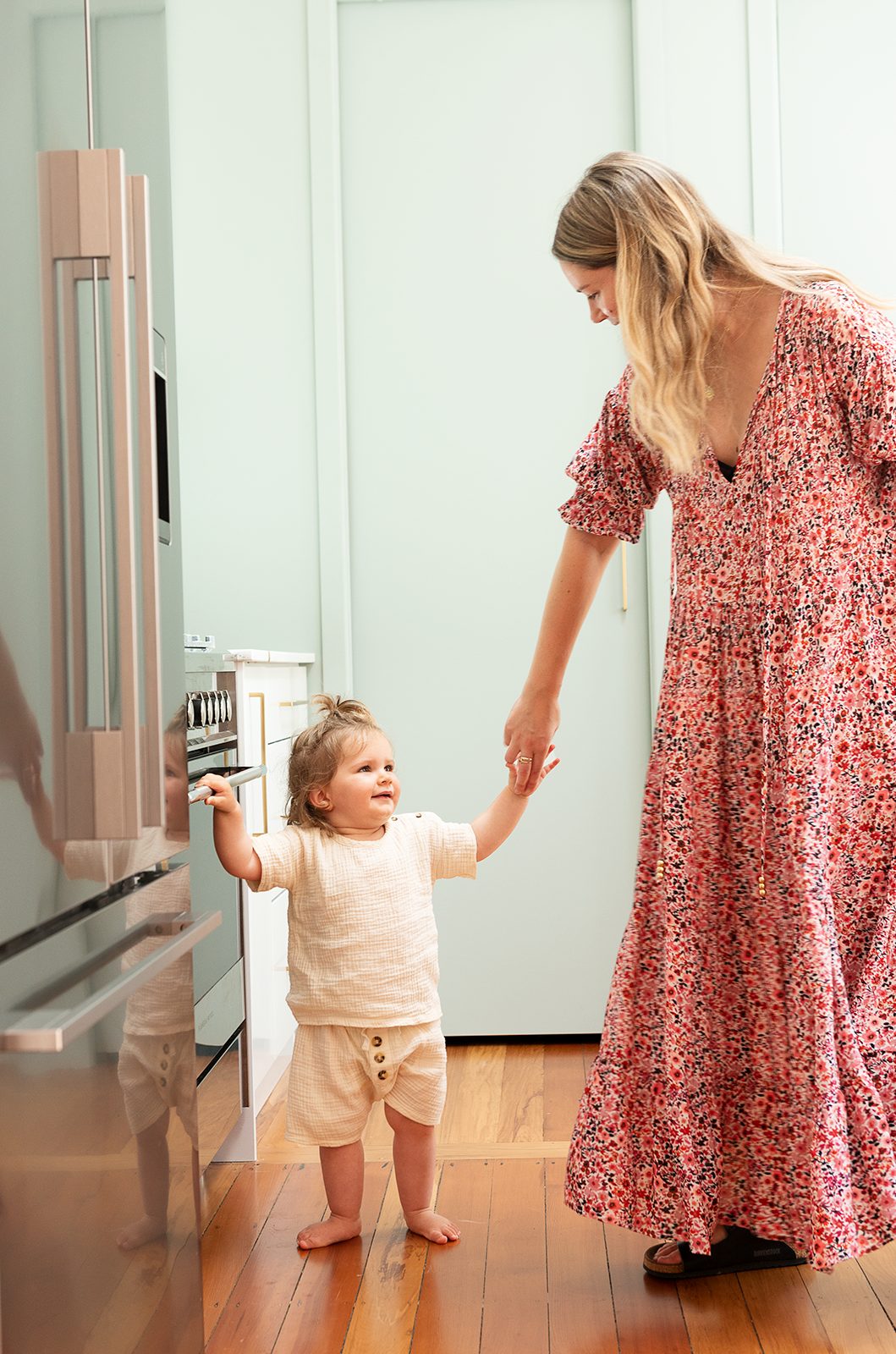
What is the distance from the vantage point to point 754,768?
5.38ft

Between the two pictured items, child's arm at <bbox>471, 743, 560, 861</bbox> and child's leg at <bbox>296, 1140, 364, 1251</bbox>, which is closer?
child's leg at <bbox>296, 1140, 364, 1251</bbox>

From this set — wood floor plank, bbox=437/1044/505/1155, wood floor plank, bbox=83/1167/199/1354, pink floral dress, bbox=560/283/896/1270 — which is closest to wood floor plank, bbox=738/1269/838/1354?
pink floral dress, bbox=560/283/896/1270

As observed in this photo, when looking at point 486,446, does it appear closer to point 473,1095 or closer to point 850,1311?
point 473,1095

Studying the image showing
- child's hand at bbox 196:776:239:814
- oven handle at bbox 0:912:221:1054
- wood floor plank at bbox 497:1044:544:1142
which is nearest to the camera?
oven handle at bbox 0:912:221:1054

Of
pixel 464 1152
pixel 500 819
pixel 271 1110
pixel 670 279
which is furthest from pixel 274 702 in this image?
A: pixel 670 279

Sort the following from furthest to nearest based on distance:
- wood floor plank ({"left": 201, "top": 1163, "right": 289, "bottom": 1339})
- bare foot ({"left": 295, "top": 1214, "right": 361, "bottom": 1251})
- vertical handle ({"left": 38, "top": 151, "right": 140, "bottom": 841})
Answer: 1. bare foot ({"left": 295, "top": 1214, "right": 361, "bottom": 1251})
2. wood floor plank ({"left": 201, "top": 1163, "right": 289, "bottom": 1339})
3. vertical handle ({"left": 38, "top": 151, "right": 140, "bottom": 841})

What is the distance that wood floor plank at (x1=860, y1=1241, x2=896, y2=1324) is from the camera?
5.48ft

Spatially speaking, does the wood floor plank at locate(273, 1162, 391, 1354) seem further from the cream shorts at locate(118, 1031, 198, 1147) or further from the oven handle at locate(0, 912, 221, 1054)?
the oven handle at locate(0, 912, 221, 1054)

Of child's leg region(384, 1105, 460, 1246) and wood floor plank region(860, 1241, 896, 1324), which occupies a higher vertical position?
child's leg region(384, 1105, 460, 1246)

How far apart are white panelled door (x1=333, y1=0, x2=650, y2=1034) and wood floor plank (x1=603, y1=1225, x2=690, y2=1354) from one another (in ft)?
3.60

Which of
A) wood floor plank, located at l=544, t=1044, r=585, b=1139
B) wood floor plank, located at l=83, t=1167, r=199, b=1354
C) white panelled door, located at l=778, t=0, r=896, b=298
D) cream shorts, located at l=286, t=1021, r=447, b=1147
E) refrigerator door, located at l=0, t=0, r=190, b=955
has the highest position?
white panelled door, located at l=778, t=0, r=896, b=298

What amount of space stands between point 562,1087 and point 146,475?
196 centimetres

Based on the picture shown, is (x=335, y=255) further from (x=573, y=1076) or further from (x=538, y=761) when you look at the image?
(x=573, y=1076)

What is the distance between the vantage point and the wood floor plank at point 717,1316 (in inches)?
61.3
